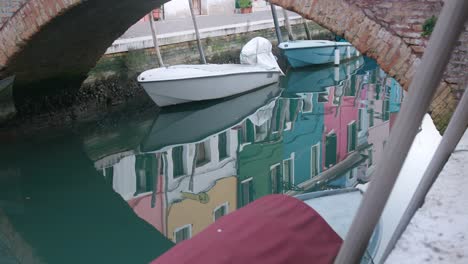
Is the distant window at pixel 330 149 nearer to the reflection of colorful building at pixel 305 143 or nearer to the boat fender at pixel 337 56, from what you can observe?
the reflection of colorful building at pixel 305 143

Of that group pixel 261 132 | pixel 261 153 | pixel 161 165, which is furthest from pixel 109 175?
pixel 261 132

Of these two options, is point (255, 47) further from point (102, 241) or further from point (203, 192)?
point (102, 241)

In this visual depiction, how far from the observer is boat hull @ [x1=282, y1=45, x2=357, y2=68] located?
11.6 metres

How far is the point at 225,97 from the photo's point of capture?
8844 millimetres

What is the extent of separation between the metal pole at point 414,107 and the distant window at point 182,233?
11.7 feet

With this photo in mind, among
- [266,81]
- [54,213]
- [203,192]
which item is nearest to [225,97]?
[266,81]

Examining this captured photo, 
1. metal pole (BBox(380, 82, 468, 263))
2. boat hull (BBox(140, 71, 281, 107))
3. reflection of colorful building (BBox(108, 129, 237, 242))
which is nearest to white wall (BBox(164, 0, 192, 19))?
boat hull (BBox(140, 71, 281, 107))

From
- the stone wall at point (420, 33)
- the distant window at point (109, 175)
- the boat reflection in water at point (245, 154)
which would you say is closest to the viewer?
the stone wall at point (420, 33)

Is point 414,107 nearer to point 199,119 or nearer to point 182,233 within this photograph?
point 182,233

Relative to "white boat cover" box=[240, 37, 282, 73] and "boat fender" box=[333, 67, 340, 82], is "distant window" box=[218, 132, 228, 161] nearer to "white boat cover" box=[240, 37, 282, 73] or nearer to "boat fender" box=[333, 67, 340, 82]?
"white boat cover" box=[240, 37, 282, 73]

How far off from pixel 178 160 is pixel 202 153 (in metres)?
0.35

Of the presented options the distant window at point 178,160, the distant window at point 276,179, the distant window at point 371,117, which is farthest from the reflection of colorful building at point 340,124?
the distant window at point 178,160

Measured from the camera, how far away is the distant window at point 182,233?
436 centimetres

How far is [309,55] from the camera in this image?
11.8 meters
